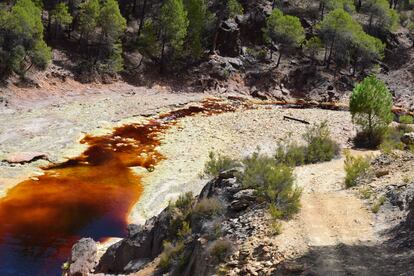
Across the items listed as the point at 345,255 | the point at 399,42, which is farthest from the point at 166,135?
the point at 399,42

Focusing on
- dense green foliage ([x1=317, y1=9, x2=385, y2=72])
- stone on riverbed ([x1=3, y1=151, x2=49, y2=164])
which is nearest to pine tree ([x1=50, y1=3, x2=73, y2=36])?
stone on riverbed ([x1=3, y1=151, x2=49, y2=164])

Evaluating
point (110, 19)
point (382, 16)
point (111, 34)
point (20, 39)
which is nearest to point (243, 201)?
point (20, 39)

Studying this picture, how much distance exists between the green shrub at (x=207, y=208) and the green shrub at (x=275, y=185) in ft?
3.89

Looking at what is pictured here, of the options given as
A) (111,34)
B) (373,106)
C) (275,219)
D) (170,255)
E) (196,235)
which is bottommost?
(170,255)

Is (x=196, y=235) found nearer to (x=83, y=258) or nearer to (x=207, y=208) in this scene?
(x=207, y=208)

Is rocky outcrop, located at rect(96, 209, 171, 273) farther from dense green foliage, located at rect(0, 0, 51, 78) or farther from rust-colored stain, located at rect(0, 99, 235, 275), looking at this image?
dense green foliage, located at rect(0, 0, 51, 78)

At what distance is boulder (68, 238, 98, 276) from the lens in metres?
18.6

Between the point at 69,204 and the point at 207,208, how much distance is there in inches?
472

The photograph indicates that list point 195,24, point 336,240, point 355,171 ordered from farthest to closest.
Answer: point 195,24 < point 355,171 < point 336,240

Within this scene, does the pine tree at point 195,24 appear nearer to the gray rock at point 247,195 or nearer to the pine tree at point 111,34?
the pine tree at point 111,34

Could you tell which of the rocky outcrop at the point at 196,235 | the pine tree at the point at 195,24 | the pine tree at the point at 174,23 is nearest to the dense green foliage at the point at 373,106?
the rocky outcrop at the point at 196,235

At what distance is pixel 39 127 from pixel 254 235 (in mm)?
26082

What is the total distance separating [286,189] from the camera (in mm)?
16047

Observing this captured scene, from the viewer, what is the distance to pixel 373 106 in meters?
29.2
